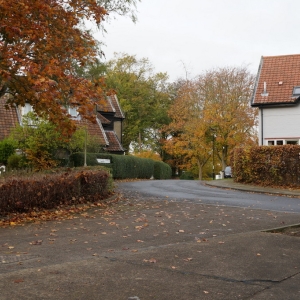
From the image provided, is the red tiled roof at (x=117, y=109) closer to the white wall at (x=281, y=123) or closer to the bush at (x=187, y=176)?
the bush at (x=187, y=176)

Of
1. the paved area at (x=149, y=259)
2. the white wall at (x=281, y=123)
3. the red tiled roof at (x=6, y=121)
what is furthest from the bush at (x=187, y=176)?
the paved area at (x=149, y=259)

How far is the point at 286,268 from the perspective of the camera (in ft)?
23.5

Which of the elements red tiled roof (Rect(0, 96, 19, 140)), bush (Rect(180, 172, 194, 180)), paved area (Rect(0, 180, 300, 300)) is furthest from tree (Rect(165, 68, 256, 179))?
paved area (Rect(0, 180, 300, 300))

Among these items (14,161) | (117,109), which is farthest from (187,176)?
(14,161)

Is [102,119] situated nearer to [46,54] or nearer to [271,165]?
[271,165]

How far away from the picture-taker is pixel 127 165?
128 ft

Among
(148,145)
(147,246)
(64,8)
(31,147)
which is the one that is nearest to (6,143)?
(31,147)

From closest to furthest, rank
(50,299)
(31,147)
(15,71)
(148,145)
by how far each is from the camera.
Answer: (50,299) < (15,71) < (31,147) < (148,145)

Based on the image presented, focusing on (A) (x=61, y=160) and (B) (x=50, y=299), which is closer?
(B) (x=50, y=299)

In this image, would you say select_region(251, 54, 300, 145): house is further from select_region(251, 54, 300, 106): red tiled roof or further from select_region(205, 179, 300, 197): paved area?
select_region(205, 179, 300, 197): paved area

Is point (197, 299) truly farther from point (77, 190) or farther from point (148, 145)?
point (148, 145)

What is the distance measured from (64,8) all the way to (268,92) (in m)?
22.9

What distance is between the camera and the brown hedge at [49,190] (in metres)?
13.2

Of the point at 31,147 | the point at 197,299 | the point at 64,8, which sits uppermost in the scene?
the point at 64,8
